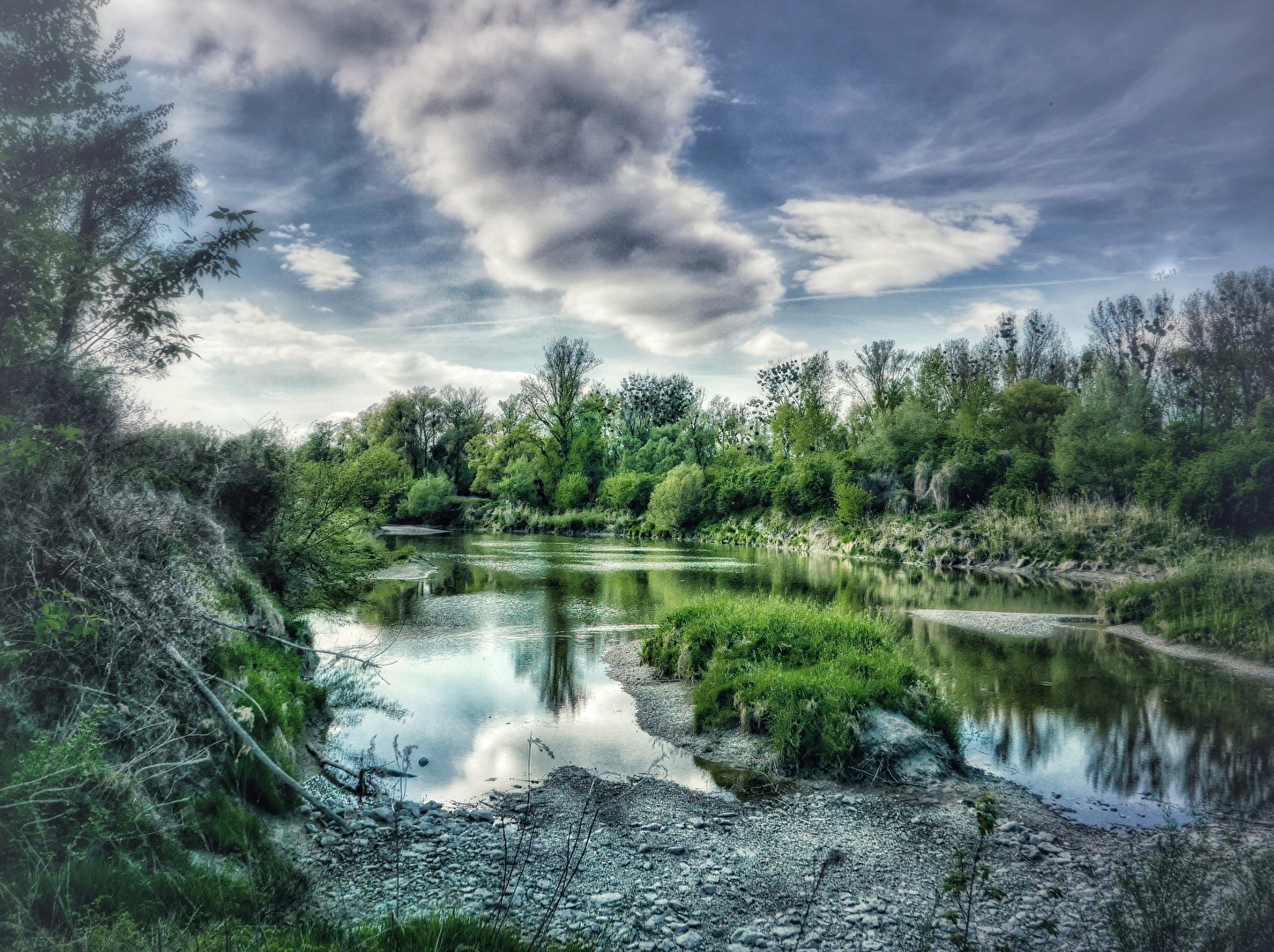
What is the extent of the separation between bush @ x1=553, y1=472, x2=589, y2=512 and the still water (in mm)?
39842

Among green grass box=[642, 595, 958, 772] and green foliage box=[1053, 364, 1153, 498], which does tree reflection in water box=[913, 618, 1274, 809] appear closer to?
green grass box=[642, 595, 958, 772]

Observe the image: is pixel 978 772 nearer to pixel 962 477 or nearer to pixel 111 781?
pixel 111 781

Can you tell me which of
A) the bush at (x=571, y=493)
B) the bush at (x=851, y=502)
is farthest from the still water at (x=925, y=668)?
the bush at (x=571, y=493)

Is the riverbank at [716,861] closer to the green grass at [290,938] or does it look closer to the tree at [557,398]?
the green grass at [290,938]

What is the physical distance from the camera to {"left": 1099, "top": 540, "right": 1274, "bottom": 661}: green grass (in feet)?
48.6

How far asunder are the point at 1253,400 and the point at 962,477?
14.2m

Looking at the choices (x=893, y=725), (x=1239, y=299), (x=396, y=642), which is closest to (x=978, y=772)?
(x=893, y=725)

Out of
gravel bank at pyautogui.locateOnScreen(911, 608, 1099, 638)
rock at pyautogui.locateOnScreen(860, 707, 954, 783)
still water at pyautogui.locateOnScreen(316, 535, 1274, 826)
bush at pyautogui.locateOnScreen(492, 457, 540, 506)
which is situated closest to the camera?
rock at pyautogui.locateOnScreen(860, 707, 954, 783)

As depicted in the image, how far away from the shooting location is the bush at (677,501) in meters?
56.8

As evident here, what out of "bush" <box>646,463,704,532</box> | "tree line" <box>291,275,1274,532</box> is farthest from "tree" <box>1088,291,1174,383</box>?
"bush" <box>646,463,704,532</box>

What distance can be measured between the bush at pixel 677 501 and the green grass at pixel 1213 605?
3853cm

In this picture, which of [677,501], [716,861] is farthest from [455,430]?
[716,861]

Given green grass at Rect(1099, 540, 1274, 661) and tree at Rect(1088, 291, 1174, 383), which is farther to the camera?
tree at Rect(1088, 291, 1174, 383)

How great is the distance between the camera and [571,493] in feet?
208
